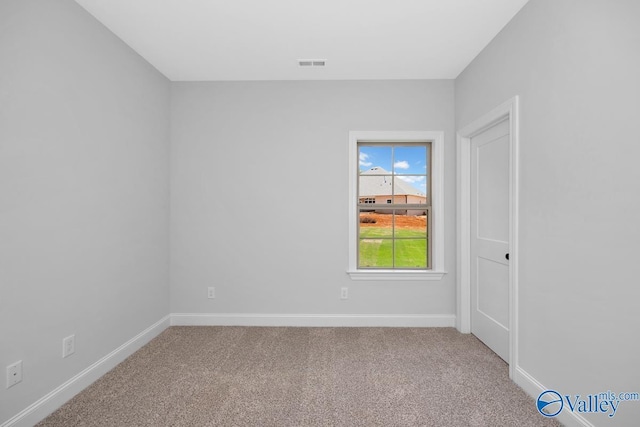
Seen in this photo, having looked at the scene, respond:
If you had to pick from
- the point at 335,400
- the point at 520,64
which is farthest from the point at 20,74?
the point at 520,64

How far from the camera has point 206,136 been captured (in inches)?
138

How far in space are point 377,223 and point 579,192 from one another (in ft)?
7.43

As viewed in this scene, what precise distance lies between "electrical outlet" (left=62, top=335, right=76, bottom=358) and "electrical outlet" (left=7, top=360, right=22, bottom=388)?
11.8 inches

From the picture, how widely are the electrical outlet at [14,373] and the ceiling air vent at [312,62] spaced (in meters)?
3.00

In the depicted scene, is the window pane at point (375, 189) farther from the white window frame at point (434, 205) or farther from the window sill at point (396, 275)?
the window sill at point (396, 275)

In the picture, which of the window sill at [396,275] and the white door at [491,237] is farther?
the window sill at [396,275]

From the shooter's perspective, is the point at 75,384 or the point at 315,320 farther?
the point at 315,320

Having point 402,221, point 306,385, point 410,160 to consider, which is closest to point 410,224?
point 402,221

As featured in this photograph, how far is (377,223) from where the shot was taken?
389cm

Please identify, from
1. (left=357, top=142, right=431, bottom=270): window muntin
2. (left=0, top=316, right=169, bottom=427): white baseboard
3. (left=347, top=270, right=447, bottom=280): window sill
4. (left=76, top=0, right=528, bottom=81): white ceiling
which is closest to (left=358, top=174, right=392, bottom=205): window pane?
(left=357, top=142, right=431, bottom=270): window muntin

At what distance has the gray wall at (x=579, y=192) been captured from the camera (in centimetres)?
148

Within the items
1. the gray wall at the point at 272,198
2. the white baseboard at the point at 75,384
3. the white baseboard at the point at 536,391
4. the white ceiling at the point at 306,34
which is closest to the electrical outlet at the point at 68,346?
the white baseboard at the point at 75,384

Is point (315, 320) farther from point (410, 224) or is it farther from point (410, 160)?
point (410, 160)

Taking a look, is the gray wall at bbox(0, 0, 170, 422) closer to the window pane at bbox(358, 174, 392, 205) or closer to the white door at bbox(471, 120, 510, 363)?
the window pane at bbox(358, 174, 392, 205)
